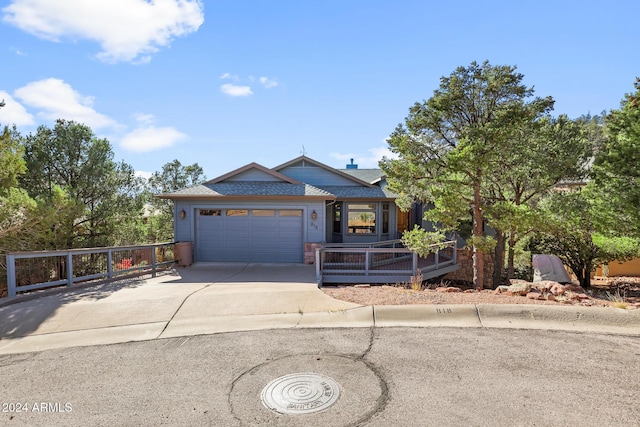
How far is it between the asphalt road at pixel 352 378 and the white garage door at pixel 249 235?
761cm

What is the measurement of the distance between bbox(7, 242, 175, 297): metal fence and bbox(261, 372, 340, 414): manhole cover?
7330 mm

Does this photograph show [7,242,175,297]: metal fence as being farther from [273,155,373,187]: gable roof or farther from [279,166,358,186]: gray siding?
[279,166,358,186]: gray siding

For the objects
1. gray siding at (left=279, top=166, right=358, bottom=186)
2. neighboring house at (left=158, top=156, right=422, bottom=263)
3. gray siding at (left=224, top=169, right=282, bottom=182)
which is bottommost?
neighboring house at (left=158, top=156, right=422, bottom=263)

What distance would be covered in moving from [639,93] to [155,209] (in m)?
24.6

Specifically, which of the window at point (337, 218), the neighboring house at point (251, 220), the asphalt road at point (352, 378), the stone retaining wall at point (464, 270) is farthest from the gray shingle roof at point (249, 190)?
the asphalt road at point (352, 378)

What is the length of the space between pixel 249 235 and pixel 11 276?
7066 mm

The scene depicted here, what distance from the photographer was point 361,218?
1655cm

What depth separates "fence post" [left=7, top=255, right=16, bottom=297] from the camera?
7637mm

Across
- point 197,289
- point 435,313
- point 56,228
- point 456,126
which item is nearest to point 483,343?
point 435,313

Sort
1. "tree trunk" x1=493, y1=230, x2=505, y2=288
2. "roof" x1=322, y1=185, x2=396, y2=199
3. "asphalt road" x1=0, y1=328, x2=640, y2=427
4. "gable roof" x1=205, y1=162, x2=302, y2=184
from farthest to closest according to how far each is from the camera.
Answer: "roof" x1=322, y1=185, x2=396, y2=199 → "gable roof" x1=205, y1=162, x2=302, y2=184 → "tree trunk" x1=493, y1=230, x2=505, y2=288 → "asphalt road" x1=0, y1=328, x2=640, y2=427

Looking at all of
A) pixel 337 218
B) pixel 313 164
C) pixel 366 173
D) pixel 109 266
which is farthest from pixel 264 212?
pixel 366 173

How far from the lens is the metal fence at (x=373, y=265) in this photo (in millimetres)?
10969

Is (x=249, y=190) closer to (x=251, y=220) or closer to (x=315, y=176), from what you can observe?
(x=251, y=220)

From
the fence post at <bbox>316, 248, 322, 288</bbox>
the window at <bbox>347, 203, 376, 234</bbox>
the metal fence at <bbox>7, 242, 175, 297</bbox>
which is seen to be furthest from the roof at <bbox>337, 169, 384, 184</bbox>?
the metal fence at <bbox>7, 242, 175, 297</bbox>
